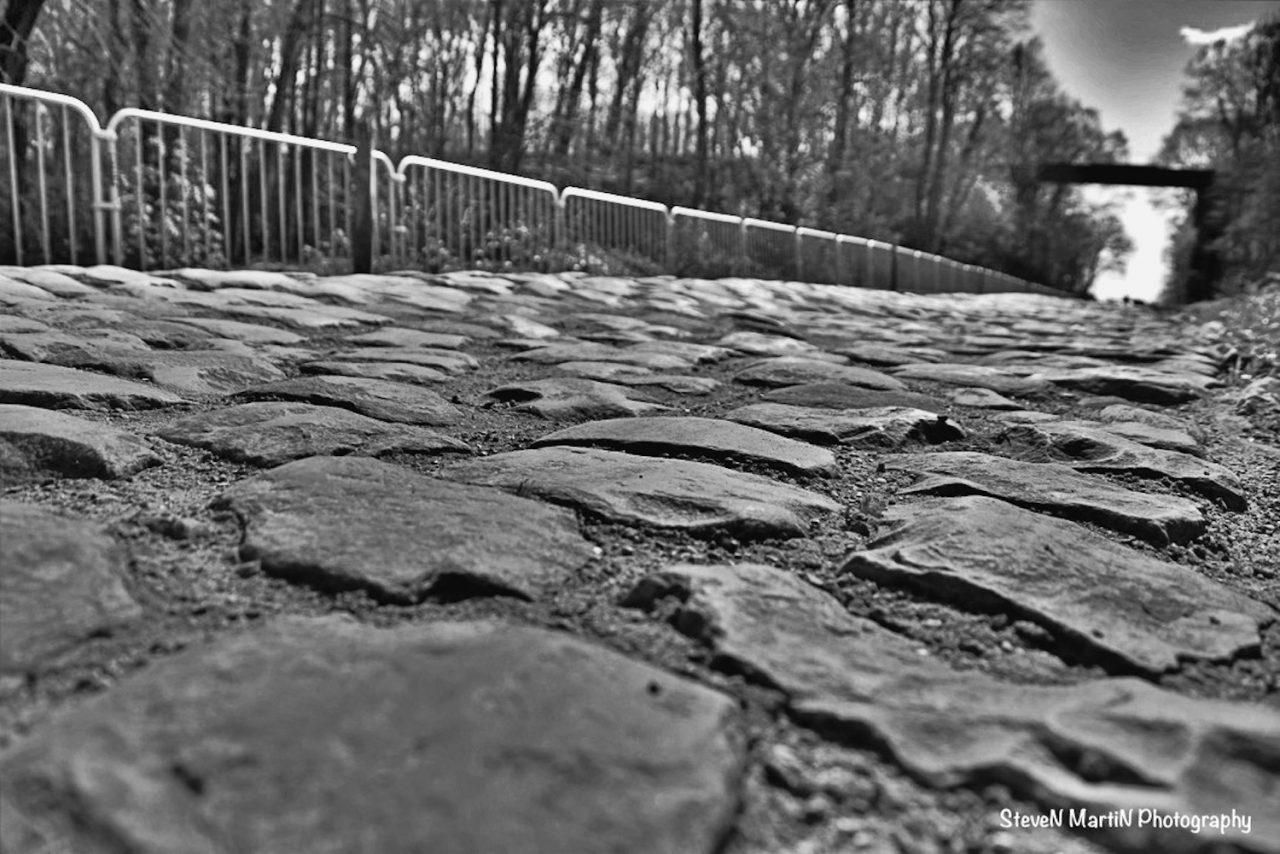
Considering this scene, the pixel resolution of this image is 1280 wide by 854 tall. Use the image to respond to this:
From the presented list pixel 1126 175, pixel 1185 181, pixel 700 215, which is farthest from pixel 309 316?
pixel 1126 175

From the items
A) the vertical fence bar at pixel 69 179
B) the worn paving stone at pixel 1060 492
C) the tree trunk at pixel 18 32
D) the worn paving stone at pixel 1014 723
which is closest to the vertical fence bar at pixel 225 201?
the vertical fence bar at pixel 69 179

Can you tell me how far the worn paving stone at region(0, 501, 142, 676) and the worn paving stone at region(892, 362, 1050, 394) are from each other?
3039 millimetres

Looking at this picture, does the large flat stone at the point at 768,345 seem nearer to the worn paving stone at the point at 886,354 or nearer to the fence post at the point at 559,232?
the worn paving stone at the point at 886,354

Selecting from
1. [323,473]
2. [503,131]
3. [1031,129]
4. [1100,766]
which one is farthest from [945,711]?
[1031,129]

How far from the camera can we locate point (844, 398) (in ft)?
10.1

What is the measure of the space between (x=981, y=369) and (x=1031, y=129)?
38514 mm

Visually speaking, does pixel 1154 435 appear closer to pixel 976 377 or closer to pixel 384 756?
pixel 976 377

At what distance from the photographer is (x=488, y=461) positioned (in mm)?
2055

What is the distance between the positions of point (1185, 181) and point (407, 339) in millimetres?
34037

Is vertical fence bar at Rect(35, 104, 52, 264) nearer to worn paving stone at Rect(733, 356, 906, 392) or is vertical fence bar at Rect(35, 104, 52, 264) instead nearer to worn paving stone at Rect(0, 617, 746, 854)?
worn paving stone at Rect(733, 356, 906, 392)

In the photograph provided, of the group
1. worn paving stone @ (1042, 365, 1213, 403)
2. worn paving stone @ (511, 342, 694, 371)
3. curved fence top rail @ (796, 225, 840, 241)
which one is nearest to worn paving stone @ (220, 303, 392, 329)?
worn paving stone @ (511, 342, 694, 371)

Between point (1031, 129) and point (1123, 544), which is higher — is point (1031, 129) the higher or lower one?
the higher one

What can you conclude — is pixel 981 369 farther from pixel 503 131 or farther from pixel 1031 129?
pixel 1031 129

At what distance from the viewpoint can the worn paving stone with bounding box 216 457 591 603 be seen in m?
1.33
